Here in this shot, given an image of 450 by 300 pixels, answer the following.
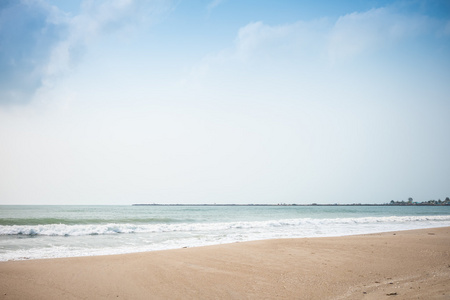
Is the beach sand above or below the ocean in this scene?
above

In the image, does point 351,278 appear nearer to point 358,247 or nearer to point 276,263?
point 276,263

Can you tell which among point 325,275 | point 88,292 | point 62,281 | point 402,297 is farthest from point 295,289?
point 62,281

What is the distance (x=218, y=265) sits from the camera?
24.3ft

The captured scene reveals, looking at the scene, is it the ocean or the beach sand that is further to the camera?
the ocean

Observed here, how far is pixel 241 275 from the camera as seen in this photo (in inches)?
254

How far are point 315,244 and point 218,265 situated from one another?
5233 millimetres

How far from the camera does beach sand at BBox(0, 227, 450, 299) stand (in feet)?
17.1

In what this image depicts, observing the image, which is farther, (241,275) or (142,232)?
(142,232)

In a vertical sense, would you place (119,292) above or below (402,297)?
below

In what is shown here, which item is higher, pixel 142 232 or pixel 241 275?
pixel 241 275

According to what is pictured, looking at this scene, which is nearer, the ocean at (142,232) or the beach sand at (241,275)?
the beach sand at (241,275)

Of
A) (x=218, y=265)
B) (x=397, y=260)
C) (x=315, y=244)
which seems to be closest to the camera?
(x=218, y=265)

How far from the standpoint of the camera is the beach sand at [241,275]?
5203 mm

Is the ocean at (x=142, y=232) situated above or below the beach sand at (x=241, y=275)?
below
